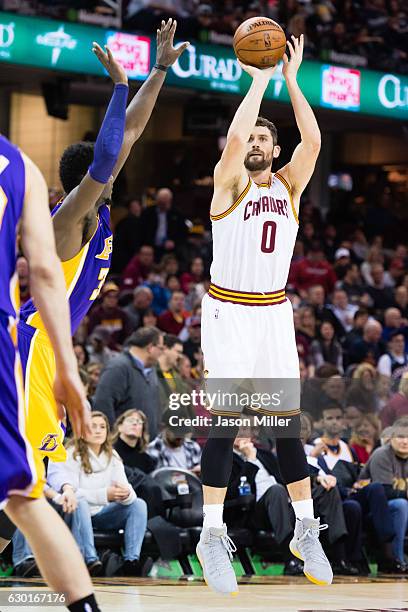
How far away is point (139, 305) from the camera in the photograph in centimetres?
1420

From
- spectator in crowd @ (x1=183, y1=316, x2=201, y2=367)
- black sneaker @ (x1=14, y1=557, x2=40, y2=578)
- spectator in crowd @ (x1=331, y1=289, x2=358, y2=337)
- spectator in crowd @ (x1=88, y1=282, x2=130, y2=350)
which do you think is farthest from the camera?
spectator in crowd @ (x1=331, y1=289, x2=358, y2=337)

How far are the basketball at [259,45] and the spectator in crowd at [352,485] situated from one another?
4.78m

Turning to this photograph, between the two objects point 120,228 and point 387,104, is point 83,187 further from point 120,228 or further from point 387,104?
point 387,104

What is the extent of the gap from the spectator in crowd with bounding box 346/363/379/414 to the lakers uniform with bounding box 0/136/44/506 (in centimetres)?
784

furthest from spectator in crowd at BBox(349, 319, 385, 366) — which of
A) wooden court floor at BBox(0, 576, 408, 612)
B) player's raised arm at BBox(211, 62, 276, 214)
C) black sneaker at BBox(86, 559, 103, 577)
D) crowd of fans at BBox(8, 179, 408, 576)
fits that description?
player's raised arm at BBox(211, 62, 276, 214)

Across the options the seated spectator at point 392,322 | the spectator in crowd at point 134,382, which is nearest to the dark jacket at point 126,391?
the spectator in crowd at point 134,382

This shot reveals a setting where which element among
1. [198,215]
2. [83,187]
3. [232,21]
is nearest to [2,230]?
[83,187]

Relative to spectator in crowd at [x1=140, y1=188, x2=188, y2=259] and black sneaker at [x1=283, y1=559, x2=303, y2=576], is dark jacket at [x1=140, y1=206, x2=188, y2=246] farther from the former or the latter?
black sneaker at [x1=283, y1=559, x2=303, y2=576]

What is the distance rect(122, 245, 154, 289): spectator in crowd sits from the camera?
1569cm

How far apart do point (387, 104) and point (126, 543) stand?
11.6 meters

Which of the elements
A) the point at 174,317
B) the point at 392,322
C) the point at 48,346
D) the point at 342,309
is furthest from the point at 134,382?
the point at 342,309

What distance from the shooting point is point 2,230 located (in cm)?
383

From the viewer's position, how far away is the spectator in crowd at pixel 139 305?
1412 centimetres

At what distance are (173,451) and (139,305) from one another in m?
4.24
